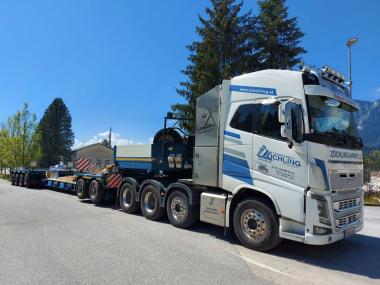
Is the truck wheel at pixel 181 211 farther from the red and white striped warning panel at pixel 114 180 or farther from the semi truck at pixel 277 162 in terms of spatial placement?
the red and white striped warning panel at pixel 114 180

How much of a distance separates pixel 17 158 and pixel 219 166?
111ft

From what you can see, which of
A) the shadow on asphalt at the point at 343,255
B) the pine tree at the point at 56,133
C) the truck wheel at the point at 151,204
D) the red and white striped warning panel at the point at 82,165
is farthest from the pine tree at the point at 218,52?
the pine tree at the point at 56,133

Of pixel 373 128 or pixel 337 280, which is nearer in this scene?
pixel 337 280

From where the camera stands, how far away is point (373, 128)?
15550 cm

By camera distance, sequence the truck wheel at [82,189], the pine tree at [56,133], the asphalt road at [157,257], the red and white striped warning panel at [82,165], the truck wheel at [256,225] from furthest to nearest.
A: the pine tree at [56,133] < the red and white striped warning panel at [82,165] < the truck wheel at [82,189] < the truck wheel at [256,225] < the asphalt road at [157,257]

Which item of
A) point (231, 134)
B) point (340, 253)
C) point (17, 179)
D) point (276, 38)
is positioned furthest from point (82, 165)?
point (276, 38)

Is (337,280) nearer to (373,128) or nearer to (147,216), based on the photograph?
(147,216)

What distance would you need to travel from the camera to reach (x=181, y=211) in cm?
860

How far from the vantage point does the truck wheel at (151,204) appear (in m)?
9.43

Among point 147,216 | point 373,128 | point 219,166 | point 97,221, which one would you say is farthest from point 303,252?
point 373,128

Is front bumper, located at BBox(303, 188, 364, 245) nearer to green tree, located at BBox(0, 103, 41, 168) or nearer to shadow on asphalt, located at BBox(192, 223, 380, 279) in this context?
shadow on asphalt, located at BBox(192, 223, 380, 279)

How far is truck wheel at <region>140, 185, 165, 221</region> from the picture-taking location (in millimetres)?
9434

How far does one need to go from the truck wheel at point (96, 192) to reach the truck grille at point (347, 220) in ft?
28.0

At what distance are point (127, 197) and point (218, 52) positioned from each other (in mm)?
15051
